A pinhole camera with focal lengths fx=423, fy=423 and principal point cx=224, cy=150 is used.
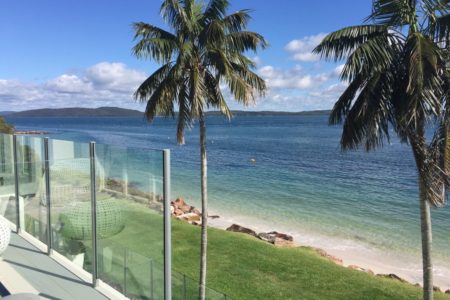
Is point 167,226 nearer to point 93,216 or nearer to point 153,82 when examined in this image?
point 93,216

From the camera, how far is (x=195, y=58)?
1082 cm

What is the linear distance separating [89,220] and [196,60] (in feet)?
19.6

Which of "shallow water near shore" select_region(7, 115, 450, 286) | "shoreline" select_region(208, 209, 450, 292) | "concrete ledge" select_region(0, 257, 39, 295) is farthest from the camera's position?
"shallow water near shore" select_region(7, 115, 450, 286)

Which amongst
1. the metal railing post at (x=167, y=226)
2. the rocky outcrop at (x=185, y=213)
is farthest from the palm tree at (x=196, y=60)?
the rocky outcrop at (x=185, y=213)

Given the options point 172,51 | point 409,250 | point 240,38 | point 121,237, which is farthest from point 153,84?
point 409,250

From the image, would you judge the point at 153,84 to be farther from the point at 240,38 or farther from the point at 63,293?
the point at 63,293

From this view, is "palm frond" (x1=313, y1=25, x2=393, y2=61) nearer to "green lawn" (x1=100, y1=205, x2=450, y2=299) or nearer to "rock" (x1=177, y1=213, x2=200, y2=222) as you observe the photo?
"green lawn" (x1=100, y1=205, x2=450, y2=299)

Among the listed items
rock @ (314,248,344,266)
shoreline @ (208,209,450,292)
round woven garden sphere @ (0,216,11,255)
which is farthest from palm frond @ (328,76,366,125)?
shoreline @ (208,209,450,292)

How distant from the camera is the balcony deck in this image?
5.55 meters

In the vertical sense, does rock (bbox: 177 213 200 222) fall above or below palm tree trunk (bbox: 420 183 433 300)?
below

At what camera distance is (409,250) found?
22.0 m

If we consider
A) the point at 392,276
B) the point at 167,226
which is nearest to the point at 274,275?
the point at 392,276

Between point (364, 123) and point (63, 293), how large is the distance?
621 centimetres

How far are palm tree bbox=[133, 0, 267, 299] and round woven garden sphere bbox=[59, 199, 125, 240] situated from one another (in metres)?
4.73
